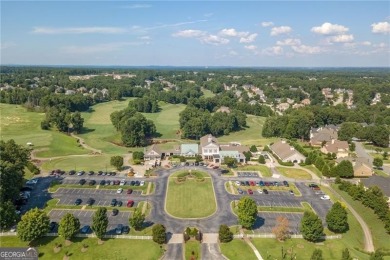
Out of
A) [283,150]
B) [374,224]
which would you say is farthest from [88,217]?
[283,150]

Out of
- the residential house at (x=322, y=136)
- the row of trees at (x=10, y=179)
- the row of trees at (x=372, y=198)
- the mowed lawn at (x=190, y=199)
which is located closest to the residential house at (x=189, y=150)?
the mowed lawn at (x=190, y=199)

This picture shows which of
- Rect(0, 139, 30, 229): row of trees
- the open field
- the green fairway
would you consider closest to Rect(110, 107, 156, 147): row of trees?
the green fairway

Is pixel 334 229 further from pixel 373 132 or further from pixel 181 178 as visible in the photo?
pixel 373 132

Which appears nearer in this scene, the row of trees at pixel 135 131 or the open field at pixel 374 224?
the open field at pixel 374 224

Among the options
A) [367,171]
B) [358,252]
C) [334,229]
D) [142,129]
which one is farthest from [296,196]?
[142,129]

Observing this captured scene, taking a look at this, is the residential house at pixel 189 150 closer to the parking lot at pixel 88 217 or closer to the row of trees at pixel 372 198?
the parking lot at pixel 88 217

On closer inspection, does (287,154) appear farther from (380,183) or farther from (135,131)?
(135,131)
